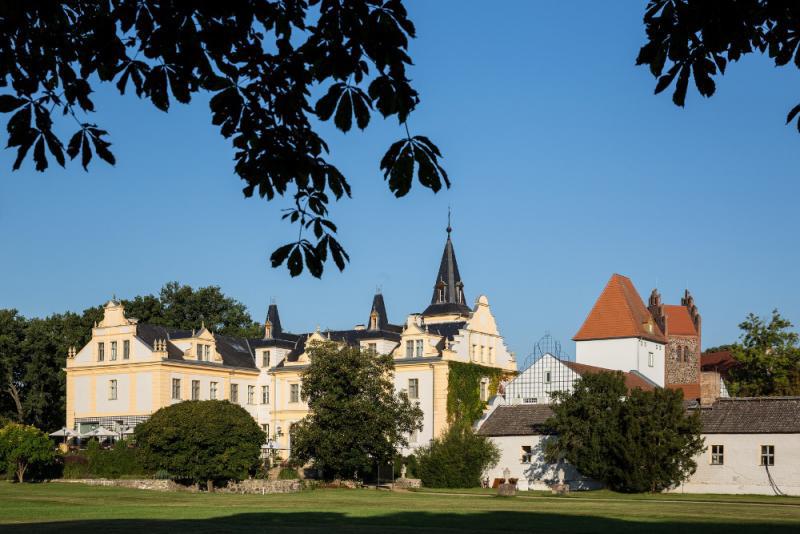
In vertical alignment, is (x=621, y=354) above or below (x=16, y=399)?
above

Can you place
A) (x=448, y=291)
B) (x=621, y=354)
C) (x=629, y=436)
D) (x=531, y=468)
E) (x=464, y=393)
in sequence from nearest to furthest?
(x=629, y=436) < (x=531, y=468) < (x=464, y=393) < (x=621, y=354) < (x=448, y=291)

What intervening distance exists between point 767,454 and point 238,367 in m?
31.9

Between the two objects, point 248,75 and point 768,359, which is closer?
point 248,75

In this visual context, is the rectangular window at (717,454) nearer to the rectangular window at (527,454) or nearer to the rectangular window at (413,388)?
the rectangular window at (527,454)

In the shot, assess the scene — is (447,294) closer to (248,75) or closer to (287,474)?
(287,474)

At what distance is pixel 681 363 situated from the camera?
7831cm

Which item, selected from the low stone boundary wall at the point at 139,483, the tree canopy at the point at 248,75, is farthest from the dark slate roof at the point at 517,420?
the tree canopy at the point at 248,75

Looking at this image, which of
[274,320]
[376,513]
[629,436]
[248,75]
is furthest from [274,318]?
[248,75]

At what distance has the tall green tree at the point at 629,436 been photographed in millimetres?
47781

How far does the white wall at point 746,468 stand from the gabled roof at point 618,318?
2057cm

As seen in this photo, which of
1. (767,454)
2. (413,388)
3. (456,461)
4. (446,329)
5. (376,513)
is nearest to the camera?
(376,513)

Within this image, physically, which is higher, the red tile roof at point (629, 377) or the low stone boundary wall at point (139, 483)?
the red tile roof at point (629, 377)

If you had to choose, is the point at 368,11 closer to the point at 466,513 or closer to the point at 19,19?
the point at 19,19

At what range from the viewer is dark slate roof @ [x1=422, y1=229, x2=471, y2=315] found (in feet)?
247
